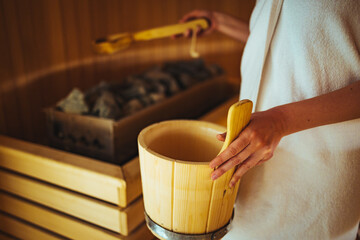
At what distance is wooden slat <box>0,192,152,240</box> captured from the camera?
118 cm

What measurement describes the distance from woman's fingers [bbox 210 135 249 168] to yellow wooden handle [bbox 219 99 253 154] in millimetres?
15

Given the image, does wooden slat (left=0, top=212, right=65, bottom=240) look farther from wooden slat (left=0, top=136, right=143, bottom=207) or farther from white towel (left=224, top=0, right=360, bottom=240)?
white towel (left=224, top=0, right=360, bottom=240)

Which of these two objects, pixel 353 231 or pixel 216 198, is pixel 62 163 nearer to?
pixel 216 198

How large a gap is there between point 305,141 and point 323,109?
6.4 inches

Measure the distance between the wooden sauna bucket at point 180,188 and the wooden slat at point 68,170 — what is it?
355 millimetres

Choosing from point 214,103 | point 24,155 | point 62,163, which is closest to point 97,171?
point 62,163

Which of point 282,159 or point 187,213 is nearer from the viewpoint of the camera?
point 187,213

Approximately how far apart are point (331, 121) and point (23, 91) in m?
1.56

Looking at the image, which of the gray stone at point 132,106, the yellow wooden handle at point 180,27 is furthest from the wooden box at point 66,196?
the yellow wooden handle at point 180,27

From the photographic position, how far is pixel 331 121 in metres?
0.71

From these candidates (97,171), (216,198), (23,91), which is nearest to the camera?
(216,198)

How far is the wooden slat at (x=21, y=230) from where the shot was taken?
4.37 ft

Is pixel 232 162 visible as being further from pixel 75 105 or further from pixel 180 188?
pixel 75 105

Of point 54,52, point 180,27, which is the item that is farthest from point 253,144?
point 54,52
